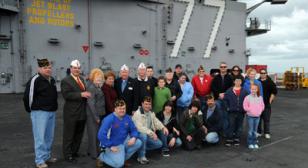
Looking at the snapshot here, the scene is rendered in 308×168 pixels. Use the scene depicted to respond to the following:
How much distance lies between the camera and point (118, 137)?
16.3 feet

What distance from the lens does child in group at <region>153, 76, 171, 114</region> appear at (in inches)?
247

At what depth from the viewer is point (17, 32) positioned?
13898 mm

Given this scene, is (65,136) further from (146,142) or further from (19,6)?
(19,6)

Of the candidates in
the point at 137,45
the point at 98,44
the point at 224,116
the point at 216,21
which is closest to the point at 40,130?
the point at 224,116

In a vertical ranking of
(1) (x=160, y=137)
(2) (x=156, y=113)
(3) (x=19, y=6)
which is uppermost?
(3) (x=19, y=6)

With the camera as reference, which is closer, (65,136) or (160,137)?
(65,136)

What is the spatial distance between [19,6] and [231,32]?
1454 centimetres

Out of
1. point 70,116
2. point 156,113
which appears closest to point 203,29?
point 156,113

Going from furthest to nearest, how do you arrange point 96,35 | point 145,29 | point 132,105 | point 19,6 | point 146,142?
point 145,29
point 96,35
point 19,6
point 132,105
point 146,142

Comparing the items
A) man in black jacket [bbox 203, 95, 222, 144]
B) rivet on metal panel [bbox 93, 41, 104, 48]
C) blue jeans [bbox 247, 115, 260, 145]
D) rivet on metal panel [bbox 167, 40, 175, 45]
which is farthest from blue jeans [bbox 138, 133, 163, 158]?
rivet on metal panel [bbox 167, 40, 175, 45]

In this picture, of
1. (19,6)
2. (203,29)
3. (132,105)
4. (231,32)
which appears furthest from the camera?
(231,32)

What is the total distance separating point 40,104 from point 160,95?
2447 millimetres

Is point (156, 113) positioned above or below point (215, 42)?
below

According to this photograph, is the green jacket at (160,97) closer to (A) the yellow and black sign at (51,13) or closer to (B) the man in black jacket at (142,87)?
(B) the man in black jacket at (142,87)
